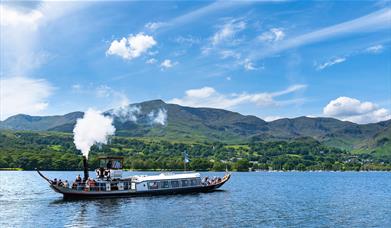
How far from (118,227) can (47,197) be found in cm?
4894

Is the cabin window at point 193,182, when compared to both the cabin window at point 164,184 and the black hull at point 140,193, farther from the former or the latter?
the cabin window at point 164,184

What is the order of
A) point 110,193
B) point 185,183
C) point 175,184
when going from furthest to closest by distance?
point 185,183 → point 175,184 → point 110,193

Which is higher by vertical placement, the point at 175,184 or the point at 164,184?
the point at 164,184

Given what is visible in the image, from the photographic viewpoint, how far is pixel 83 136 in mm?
106875

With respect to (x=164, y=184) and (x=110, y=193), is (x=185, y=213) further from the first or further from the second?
(x=164, y=184)

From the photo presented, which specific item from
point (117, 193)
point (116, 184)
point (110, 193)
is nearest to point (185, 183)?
point (116, 184)

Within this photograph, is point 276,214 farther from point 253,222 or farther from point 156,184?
point 156,184

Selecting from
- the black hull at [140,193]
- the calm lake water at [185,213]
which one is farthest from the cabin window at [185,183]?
the calm lake water at [185,213]

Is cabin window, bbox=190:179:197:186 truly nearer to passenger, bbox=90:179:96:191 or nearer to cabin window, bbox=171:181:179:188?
cabin window, bbox=171:181:179:188

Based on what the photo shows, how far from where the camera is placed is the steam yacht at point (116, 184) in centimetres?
10219

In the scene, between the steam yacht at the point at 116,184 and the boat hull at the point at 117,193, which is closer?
the boat hull at the point at 117,193

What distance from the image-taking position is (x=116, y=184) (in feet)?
350

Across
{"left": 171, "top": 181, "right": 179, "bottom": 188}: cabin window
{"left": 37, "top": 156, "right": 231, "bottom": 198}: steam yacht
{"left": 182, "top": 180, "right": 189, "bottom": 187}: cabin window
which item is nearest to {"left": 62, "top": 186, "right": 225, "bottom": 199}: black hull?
{"left": 37, "top": 156, "right": 231, "bottom": 198}: steam yacht

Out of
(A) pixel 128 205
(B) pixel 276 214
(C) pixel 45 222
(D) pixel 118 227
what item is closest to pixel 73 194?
(A) pixel 128 205
